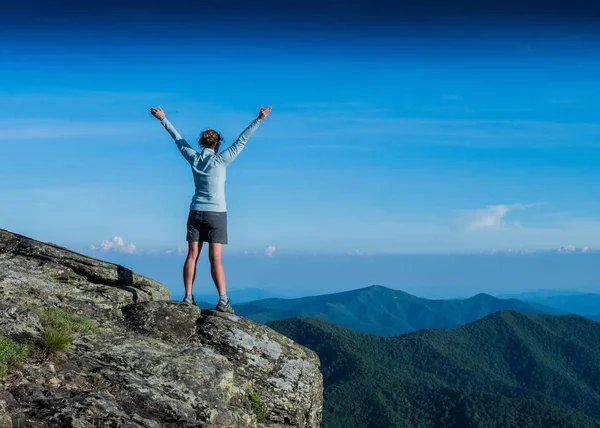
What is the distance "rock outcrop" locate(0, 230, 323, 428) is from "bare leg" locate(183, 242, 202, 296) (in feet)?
2.48

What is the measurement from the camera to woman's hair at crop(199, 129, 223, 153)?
51.8ft

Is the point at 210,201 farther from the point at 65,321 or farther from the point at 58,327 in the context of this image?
the point at 58,327

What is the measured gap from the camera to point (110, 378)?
11.4m

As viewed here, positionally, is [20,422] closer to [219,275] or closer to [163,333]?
[163,333]

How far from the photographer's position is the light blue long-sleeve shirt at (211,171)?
1538 centimetres

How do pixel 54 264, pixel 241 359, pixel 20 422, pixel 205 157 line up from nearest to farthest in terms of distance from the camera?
pixel 20 422 < pixel 241 359 < pixel 205 157 < pixel 54 264

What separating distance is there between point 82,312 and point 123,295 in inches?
58.3

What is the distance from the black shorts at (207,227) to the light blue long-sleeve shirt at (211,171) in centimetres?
15

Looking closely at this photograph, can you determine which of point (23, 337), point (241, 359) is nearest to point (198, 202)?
point (241, 359)

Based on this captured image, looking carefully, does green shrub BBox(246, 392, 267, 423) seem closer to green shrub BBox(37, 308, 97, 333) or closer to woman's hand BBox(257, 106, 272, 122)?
green shrub BBox(37, 308, 97, 333)

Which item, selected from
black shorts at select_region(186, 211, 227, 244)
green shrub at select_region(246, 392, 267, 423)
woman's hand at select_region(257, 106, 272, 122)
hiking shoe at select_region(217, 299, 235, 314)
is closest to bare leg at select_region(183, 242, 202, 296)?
black shorts at select_region(186, 211, 227, 244)

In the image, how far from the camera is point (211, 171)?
606 inches

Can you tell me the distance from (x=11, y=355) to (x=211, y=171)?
6.42m

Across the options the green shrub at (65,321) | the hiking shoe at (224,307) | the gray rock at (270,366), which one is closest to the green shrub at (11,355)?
the green shrub at (65,321)
